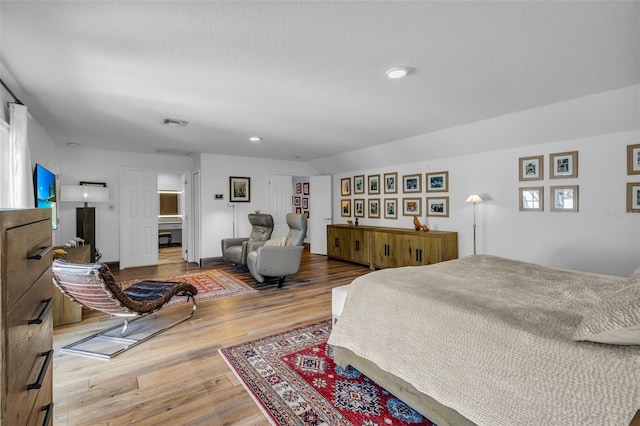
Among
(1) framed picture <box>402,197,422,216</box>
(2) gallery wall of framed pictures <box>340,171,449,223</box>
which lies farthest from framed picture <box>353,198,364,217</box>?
(1) framed picture <box>402,197,422,216</box>

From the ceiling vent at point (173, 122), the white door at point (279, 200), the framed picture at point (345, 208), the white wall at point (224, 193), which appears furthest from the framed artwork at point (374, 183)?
the ceiling vent at point (173, 122)

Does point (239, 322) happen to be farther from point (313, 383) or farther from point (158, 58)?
point (158, 58)

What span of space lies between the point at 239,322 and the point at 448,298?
7.35 ft

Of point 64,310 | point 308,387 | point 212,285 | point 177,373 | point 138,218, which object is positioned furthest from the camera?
point 138,218

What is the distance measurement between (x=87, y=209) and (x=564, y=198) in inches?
293

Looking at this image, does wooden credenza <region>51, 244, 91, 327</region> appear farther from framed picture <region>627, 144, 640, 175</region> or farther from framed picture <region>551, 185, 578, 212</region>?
framed picture <region>627, 144, 640, 175</region>

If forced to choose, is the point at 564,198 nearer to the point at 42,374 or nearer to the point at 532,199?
the point at 532,199

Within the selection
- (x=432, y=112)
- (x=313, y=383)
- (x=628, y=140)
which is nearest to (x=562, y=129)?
(x=628, y=140)

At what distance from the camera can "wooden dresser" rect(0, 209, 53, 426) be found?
68 cm

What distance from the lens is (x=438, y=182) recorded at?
537 cm

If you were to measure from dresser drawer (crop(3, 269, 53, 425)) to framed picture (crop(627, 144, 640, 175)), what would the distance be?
16.6ft

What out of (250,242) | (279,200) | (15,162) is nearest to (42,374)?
(15,162)

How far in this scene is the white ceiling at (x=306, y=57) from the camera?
1.73 metres

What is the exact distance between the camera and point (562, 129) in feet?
12.0
